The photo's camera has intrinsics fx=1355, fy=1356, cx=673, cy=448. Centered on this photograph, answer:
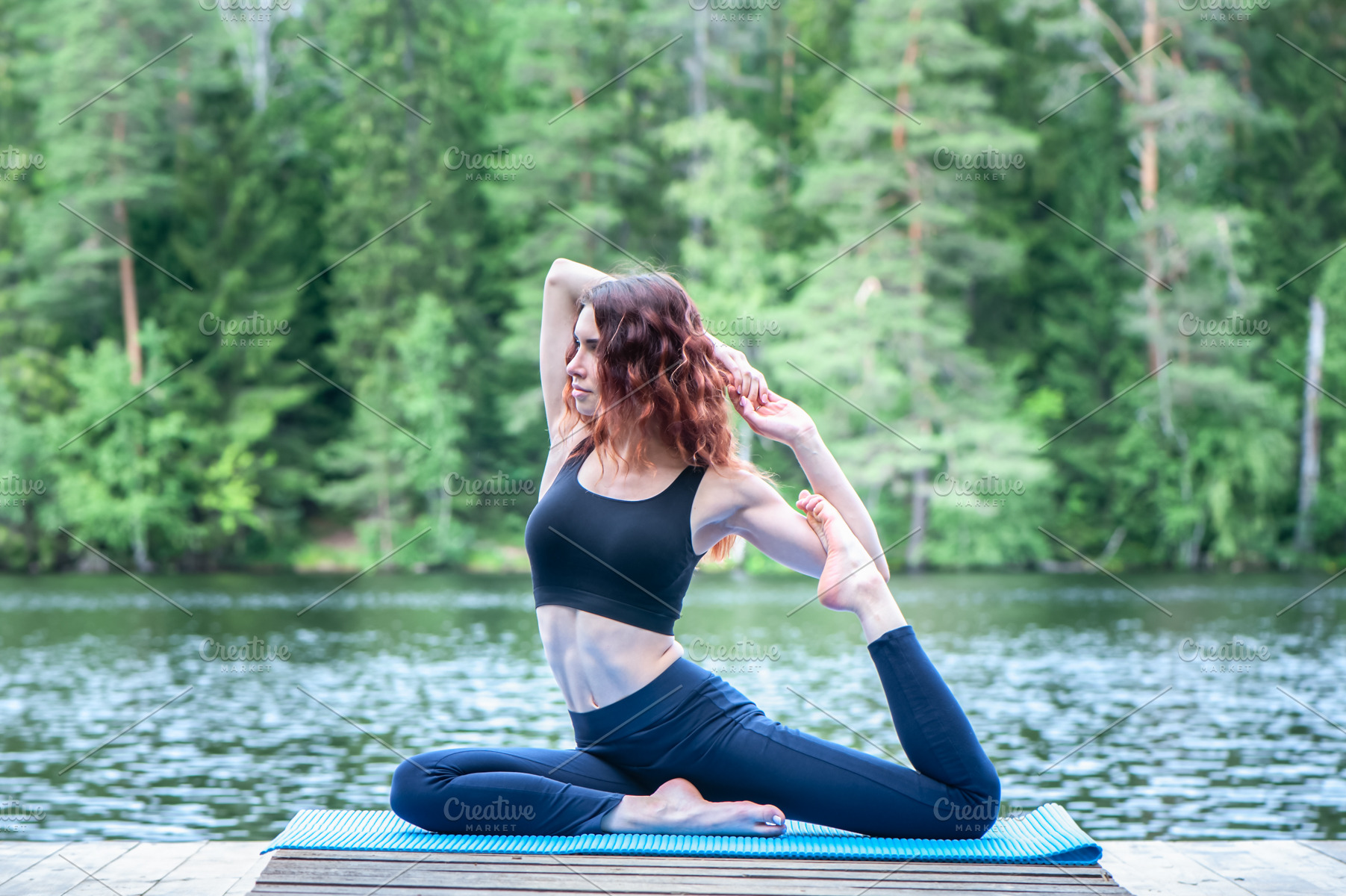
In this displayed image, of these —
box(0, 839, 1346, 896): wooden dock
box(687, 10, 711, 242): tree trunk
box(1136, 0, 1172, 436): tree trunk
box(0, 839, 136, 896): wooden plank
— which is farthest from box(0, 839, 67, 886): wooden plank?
box(687, 10, 711, 242): tree trunk

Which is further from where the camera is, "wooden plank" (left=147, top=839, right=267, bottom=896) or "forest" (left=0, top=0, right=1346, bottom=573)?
"forest" (left=0, top=0, right=1346, bottom=573)

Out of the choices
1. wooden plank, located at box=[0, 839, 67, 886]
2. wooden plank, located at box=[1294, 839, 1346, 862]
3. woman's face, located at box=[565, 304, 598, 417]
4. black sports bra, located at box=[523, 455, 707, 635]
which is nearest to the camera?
black sports bra, located at box=[523, 455, 707, 635]

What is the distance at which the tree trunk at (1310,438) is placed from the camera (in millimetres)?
26516

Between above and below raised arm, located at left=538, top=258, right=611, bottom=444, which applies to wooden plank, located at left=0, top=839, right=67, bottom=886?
below

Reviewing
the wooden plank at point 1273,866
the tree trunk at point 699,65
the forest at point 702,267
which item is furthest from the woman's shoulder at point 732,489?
the tree trunk at point 699,65

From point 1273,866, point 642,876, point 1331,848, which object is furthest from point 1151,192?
point 642,876

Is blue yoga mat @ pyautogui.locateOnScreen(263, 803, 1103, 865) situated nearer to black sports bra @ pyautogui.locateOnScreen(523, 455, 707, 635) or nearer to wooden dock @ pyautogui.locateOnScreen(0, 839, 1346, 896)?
wooden dock @ pyautogui.locateOnScreen(0, 839, 1346, 896)

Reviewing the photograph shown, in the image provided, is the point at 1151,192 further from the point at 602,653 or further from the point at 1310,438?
the point at 602,653

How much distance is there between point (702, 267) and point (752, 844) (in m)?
25.8

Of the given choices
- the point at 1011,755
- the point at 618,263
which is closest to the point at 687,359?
the point at 618,263

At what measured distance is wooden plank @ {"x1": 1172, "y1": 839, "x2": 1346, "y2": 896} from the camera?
3.47 metres

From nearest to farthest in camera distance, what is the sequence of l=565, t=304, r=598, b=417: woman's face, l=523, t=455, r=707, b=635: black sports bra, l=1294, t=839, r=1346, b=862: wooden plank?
l=523, t=455, r=707, b=635: black sports bra < l=565, t=304, r=598, b=417: woman's face < l=1294, t=839, r=1346, b=862: wooden plank

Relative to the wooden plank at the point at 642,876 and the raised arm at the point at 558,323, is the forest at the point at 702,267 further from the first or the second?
the wooden plank at the point at 642,876

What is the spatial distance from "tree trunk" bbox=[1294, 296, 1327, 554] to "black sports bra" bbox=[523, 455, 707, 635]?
87.4 ft
